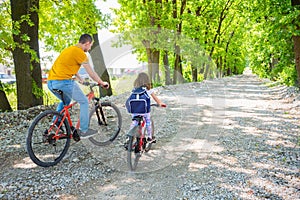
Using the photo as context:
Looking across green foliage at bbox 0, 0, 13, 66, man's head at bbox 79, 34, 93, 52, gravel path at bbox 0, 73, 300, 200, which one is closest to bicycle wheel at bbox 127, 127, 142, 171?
gravel path at bbox 0, 73, 300, 200

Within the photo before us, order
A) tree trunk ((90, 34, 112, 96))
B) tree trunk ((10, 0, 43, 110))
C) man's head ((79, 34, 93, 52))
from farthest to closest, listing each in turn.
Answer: tree trunk ((90, 34, 112, 96)) < tree trunk ((10, 0, 43, 110)) < man's head ((79, 34, 93, 52))

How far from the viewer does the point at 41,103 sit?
1029 cm

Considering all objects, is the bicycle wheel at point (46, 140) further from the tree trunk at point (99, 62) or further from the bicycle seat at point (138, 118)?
the tree trunk at point (99, 62)

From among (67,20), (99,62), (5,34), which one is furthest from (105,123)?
(99,62)

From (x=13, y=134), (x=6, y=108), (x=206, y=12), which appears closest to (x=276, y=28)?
(x=13, y=134)

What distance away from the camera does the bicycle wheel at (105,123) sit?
6338 mm

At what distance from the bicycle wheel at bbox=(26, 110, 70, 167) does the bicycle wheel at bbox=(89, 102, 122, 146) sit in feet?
3.11

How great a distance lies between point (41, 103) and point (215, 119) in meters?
6.36

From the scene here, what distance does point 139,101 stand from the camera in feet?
16.4

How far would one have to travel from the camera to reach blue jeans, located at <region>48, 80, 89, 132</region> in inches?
203

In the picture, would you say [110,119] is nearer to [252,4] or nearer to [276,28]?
[276,28]

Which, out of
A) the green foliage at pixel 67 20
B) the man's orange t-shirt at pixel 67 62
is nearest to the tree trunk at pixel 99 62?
the green foliage at pixel 67 20

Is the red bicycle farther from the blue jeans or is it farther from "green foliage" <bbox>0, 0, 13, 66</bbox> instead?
"green foliage" <bbox>0, 0, 13, 66</bbox>

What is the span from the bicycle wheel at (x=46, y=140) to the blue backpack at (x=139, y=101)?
53.4 inches
